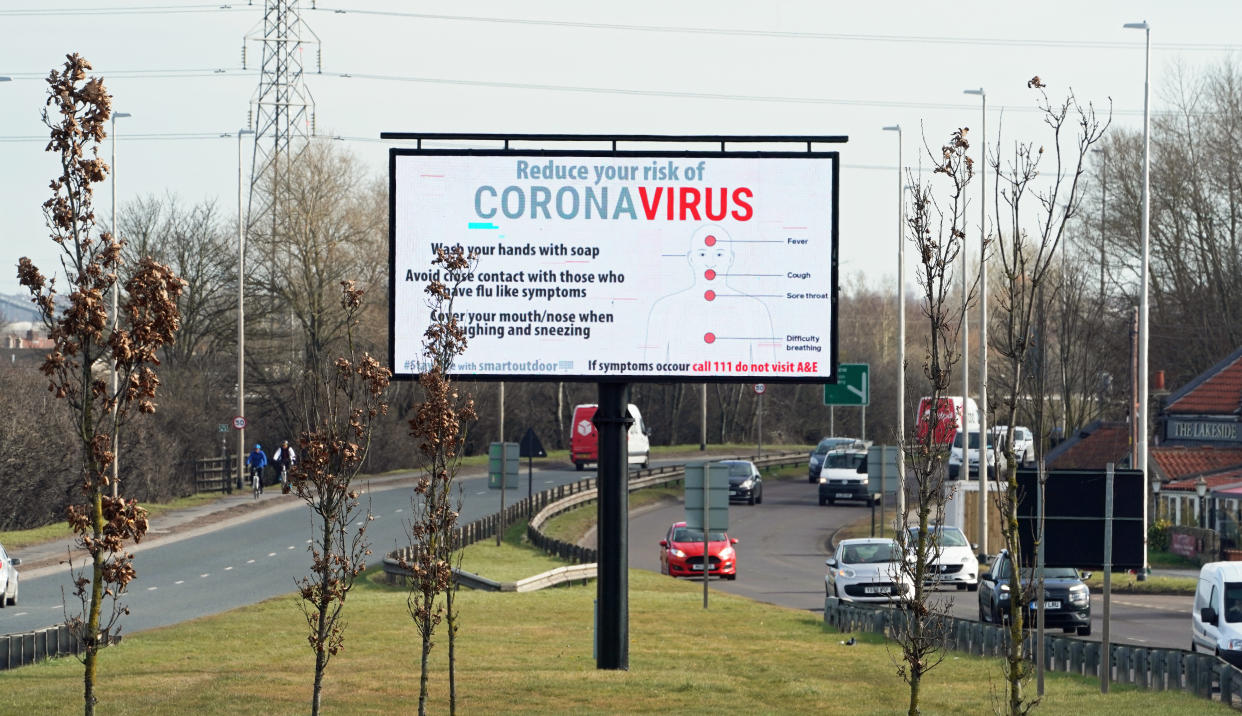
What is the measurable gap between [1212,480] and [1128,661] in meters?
27.5

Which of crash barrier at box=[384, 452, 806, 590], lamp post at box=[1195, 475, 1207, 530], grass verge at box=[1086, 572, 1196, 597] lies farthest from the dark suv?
lamp post at box=[1195, 475, 1207, 530]

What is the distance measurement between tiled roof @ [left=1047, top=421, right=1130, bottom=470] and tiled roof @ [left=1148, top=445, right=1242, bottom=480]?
5.88m

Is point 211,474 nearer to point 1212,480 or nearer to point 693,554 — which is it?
point 693,554

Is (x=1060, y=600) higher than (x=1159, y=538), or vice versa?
(x=1060, y=600)

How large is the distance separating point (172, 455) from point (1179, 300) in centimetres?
4012

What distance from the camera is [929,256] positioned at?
42.8 ft

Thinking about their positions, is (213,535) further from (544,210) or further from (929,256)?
(929,256)

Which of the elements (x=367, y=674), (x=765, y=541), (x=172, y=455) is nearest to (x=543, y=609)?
(x=367, y=674)

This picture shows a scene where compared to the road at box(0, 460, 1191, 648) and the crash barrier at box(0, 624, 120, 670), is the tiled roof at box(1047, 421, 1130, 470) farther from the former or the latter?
the crash barrier at box(0, 624, 120, 670)

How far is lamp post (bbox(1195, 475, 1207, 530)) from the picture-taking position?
143 feet

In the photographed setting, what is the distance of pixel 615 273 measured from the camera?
18.4 metres

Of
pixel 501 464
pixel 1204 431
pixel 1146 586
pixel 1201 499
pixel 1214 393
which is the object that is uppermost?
pixel 1214 393

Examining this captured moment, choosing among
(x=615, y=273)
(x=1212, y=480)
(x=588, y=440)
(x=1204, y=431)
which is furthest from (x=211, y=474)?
(x=615, y=273)

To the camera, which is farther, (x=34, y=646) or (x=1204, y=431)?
(x=1204, y=431)
